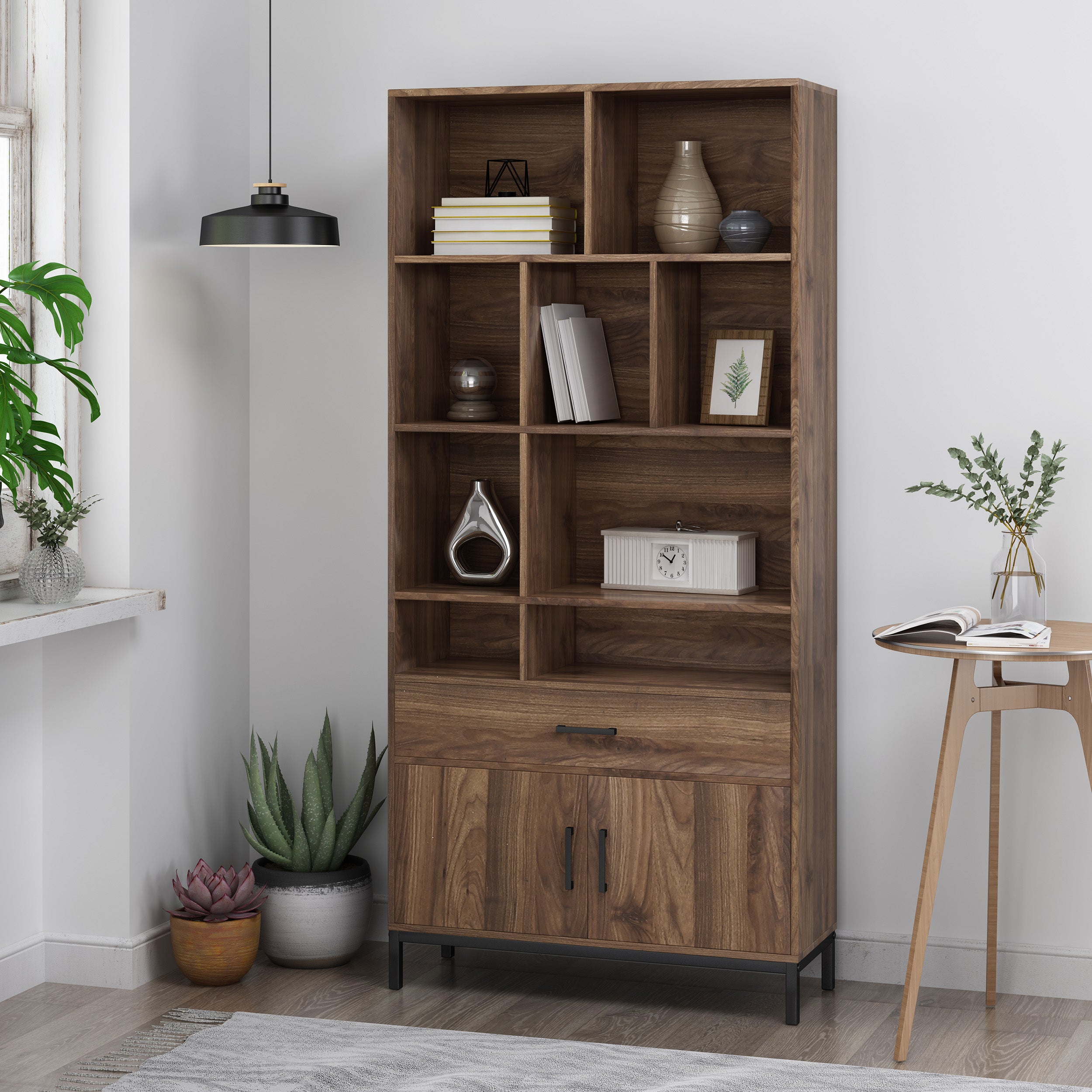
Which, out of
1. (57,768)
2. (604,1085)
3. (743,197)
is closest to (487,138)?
(743,197)

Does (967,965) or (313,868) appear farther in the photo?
(313,868)

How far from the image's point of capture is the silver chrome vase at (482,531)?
369 centimetres

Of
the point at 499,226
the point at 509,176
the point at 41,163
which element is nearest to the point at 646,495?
the point at 499,226

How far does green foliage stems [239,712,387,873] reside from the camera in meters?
3.85

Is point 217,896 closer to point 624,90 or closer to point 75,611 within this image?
point 75,611

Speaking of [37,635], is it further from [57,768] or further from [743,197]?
[743,197]

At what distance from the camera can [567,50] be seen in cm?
384

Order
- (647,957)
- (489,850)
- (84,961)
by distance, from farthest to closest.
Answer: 1. (84,961)
2. (489,850)
3. (647,957)

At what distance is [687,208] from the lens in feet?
11.6

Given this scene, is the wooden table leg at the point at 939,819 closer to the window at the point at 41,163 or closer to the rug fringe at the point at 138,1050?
the rug fringe at the point at 138,1050

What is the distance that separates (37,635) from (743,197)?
1.87 meters

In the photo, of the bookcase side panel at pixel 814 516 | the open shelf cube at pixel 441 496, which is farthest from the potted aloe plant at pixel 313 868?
the bookcase side panel at pixel 814 516

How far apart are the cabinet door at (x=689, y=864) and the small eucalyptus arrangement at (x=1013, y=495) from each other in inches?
27.3

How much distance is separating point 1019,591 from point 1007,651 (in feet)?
1.12
